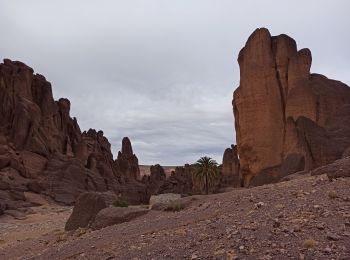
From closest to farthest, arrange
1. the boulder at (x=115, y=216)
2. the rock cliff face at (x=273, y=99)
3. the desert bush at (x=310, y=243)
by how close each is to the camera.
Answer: the desert bush at (x=310, y=243) → the boulder at (x=115, y=216) → the rock cliff face at (x=273, y=99)

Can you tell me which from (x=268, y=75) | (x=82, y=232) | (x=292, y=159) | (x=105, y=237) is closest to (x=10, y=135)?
(x=268, y=75)

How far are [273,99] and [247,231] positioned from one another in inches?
1374

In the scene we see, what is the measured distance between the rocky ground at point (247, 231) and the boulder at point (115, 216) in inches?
42.5

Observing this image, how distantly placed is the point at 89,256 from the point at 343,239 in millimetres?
6715

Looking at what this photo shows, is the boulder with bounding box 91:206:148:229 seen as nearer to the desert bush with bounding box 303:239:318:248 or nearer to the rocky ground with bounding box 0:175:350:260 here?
the rocky ground with bounding box 0:175:350:260

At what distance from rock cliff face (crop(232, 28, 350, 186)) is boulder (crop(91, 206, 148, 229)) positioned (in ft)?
66.9

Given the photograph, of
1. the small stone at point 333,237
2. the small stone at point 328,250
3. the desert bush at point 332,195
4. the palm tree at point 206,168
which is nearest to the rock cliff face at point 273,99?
the palm tree at point 206,168

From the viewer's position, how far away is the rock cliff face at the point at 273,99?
39.0 metres

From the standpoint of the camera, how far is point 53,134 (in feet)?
249

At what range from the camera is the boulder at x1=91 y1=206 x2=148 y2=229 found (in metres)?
17.2

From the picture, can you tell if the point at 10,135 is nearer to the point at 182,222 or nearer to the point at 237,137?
the point at 237,137

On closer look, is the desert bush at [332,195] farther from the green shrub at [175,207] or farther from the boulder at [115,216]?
the boulder at [115,216]

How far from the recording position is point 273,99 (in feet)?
143

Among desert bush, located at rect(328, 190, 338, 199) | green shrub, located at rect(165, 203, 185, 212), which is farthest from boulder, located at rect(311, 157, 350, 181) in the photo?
green shrub, located at rect(165, 203, 185, 212)
